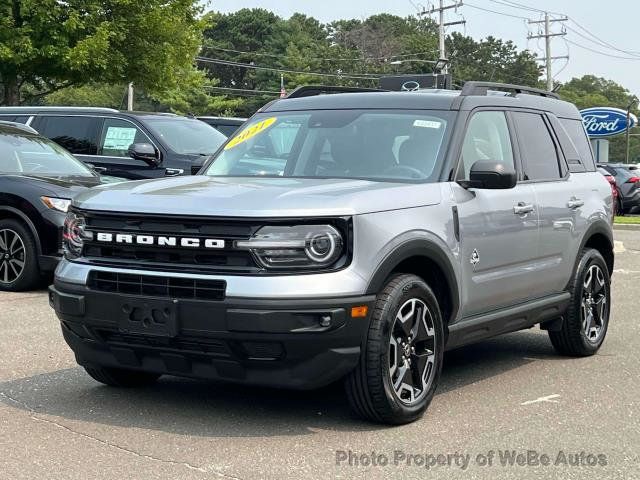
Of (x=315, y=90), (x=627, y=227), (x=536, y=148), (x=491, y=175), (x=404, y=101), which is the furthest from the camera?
(x=627, y=227)

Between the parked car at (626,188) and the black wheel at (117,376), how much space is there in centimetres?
2726

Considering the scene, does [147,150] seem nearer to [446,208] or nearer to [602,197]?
[602,197]

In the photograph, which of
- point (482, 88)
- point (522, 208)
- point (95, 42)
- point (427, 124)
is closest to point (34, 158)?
point (482, 88)

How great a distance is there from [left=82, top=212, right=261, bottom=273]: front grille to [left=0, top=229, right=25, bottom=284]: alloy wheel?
4.90 m

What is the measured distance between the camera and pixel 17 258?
33.2 ft

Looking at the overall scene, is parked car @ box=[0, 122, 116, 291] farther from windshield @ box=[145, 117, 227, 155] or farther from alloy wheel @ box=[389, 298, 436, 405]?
alloy wheel @ box=[389, 298, 436, 405]

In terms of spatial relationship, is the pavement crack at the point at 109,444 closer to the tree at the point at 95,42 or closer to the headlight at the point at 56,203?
the headlight at the point at 56,203

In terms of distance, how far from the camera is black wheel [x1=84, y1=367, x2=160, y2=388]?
6.01m

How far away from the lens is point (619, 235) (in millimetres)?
21609

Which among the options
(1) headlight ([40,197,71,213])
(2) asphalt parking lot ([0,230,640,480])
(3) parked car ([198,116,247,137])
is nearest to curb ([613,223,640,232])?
(3) parked car ([198,116,247,137])

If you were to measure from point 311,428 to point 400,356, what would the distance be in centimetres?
60

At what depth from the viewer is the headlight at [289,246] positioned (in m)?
4.96

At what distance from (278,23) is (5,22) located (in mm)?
78275

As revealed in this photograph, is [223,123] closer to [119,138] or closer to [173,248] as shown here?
[119,138]
